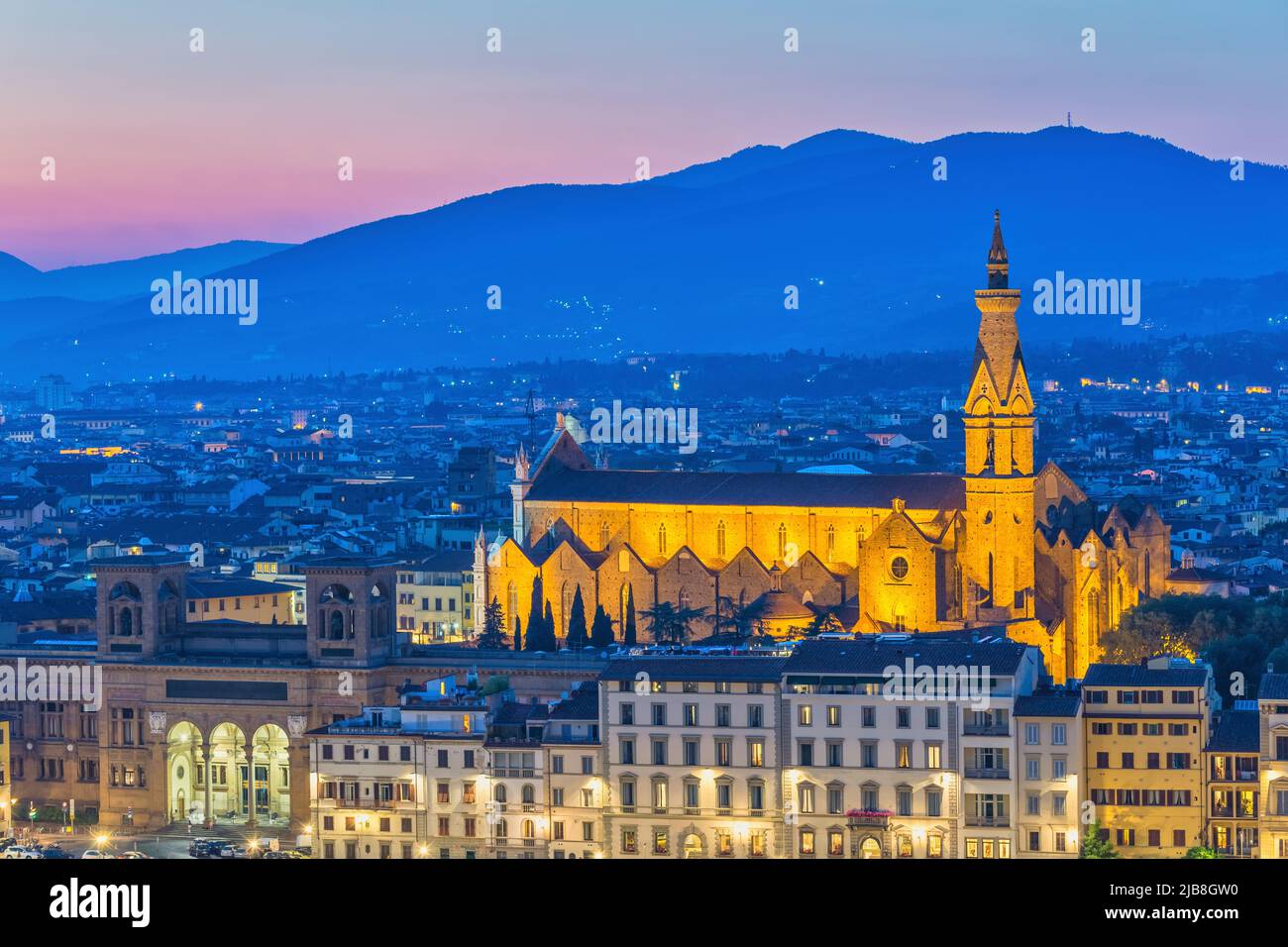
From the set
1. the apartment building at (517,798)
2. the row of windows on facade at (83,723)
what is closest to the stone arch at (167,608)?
the row of windows on facade at (83,723)

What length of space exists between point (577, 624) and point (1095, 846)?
80.0 ft

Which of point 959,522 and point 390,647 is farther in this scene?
point 959,522

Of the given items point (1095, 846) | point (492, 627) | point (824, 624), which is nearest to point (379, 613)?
point (492, 627)

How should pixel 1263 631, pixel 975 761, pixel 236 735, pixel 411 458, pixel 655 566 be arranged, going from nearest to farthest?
pixel 975 761 → pixel 236 735 → pixel 1263 631 → pixel 655 566 → pixel 411 458

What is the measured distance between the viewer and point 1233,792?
123 feet

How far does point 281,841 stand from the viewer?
4272cm

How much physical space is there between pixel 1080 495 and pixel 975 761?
2450 cm

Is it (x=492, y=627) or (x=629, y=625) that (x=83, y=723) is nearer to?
(x=492, y=627)

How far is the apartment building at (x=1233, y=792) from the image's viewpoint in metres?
37.2

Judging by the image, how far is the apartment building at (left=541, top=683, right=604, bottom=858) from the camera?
129ft

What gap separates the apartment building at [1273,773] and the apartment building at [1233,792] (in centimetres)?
15
